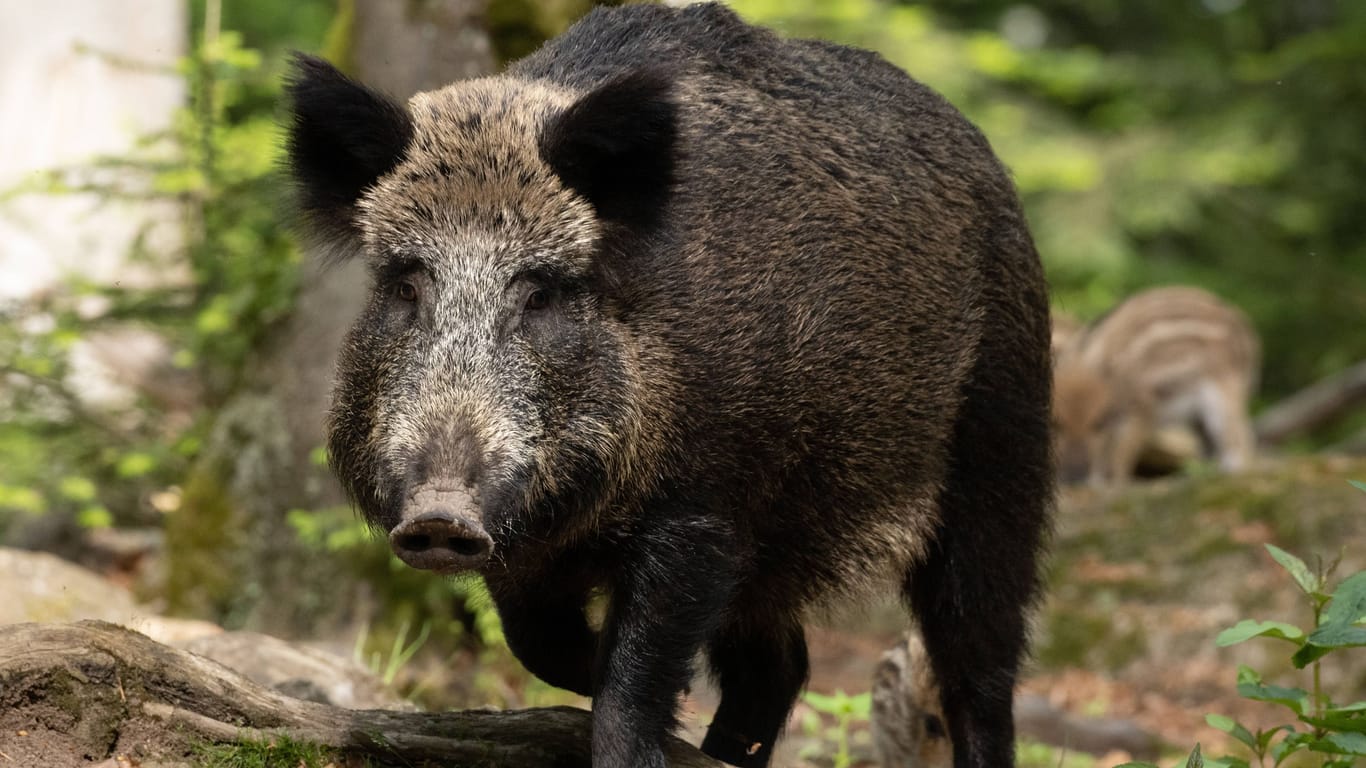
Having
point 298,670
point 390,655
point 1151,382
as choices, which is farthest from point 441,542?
point 1151,382

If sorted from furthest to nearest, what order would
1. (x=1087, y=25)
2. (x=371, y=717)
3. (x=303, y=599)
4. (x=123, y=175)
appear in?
(x=1087, y=25), (x=123, y=175), (x=303, y=599), (x=371, y=717)

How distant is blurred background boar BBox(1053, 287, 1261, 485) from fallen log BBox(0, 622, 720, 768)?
11.5 meters

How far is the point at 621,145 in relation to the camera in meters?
3.81

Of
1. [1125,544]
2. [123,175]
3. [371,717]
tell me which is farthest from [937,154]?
[1125,544]

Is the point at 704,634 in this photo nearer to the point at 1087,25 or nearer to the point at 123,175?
the point at 123,175

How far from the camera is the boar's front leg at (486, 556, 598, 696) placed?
4121mm

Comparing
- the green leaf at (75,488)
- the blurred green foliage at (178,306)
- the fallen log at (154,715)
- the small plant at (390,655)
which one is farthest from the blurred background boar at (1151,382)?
the fallen log at (154,715)

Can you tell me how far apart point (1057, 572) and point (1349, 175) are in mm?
8422

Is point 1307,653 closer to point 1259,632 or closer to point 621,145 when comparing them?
point 1259,632

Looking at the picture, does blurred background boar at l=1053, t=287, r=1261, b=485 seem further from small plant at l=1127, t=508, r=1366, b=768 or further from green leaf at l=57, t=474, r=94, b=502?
small plant at l=1127, t=508, r=1366, b=768

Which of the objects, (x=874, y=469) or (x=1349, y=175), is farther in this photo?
(x=1349, y=175)

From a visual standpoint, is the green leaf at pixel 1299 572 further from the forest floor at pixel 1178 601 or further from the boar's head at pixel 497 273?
the forest floor at pixel 1178 601

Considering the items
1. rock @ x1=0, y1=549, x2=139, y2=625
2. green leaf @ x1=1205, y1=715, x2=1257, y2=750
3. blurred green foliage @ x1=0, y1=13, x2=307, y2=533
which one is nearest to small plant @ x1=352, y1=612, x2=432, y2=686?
rock @ x1=0, y1=549, x2=139, y2=625

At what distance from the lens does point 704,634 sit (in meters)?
3.95
